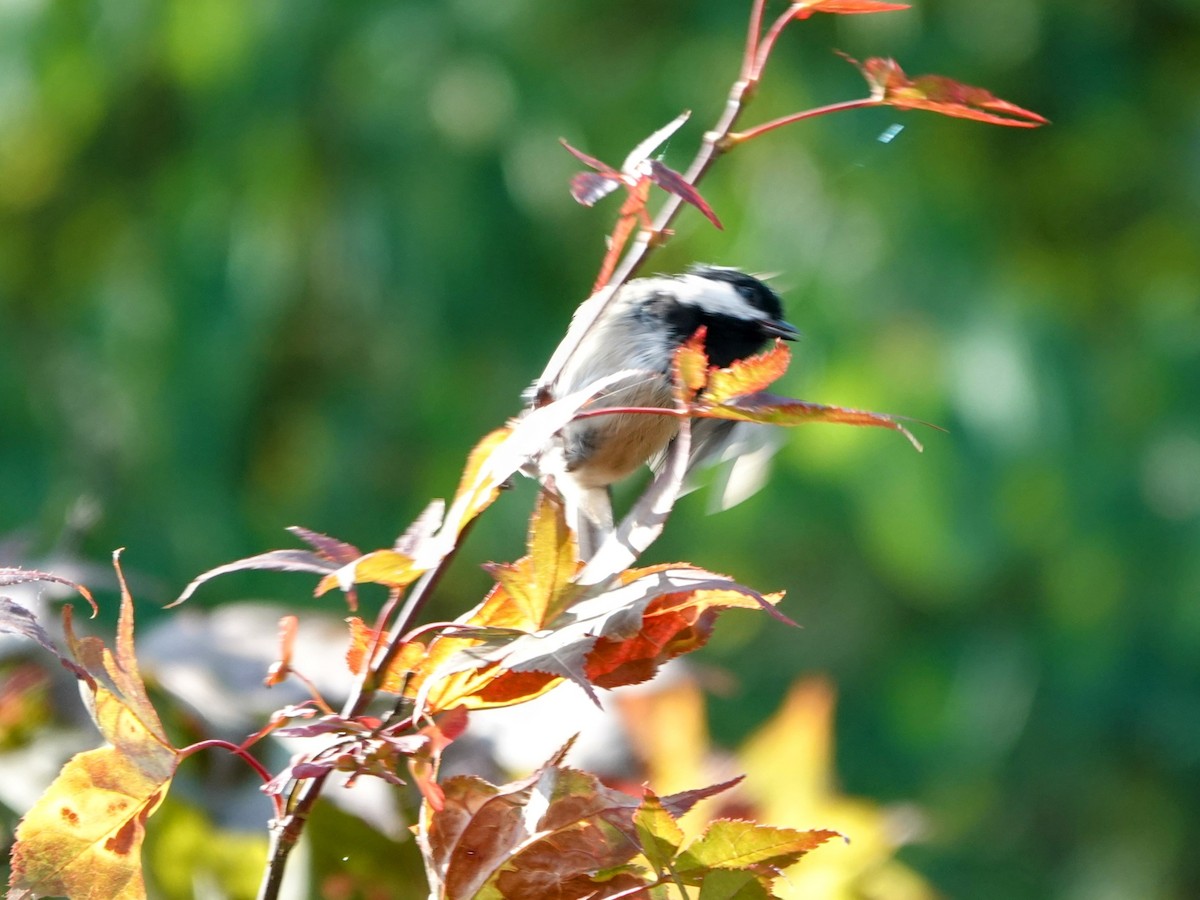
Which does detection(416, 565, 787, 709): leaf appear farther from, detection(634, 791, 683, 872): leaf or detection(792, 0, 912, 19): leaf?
detection(792, 0, 912, 19): leaf

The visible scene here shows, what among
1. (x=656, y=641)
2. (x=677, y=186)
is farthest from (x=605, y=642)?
(x=677, y=186)

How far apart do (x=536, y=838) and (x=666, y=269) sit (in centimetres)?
216

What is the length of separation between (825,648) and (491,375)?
0.97 metres

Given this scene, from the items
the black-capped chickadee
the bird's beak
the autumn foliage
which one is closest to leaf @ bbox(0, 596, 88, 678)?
the autumn foliage

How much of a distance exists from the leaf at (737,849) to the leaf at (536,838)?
1 cm

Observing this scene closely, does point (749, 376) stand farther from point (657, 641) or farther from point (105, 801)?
point (105, 801)

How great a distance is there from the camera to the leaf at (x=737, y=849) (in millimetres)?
422

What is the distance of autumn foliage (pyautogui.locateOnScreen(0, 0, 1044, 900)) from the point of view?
0.41 metres

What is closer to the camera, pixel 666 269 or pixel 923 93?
pixel 923 93

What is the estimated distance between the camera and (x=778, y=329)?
1.00 meters

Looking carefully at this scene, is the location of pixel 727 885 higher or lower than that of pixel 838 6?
lower

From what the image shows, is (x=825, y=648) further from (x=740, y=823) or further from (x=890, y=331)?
(x=740, y=823)

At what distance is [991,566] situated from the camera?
103 inches

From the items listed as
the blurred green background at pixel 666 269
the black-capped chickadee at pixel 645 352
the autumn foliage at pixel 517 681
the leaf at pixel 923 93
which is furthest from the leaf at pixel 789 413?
the blurred green background at pixel 666 269
